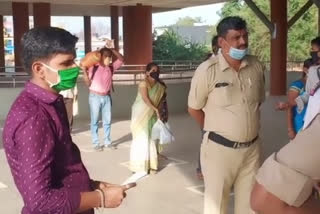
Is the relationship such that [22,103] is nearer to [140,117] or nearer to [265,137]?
[140,117]

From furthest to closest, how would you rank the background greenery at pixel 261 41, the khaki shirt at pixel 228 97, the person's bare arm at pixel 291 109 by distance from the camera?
the background greenery at pixel 261 41, the person's bare arm at pixel 291 109, the khaki shirt at pixel 228 97

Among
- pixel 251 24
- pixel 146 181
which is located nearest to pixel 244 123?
pixel 146 181

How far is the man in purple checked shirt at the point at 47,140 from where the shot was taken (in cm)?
204

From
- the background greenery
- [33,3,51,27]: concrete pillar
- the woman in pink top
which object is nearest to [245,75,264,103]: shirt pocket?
the woman in pink top

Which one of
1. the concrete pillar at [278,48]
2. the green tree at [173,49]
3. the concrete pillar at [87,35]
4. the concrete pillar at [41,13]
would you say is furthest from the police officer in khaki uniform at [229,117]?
the concrete pillar at [87,35]

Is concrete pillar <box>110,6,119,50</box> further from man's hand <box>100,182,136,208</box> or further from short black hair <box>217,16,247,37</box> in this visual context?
man's hand <box>100,182,136,208</box>

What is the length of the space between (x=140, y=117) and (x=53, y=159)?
5.00m

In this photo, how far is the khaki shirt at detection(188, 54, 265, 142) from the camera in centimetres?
380

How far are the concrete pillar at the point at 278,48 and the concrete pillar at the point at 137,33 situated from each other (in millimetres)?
9952

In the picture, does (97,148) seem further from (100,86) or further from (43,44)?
(43,44)

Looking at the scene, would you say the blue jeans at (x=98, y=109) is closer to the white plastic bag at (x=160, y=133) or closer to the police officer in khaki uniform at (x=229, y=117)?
the white plastic bag at (x=160, y=133)

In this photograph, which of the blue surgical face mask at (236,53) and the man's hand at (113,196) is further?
the blue surgical face mask at (236,53)

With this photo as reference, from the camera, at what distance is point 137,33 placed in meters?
27.0

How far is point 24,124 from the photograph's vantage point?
2051 millimetres
